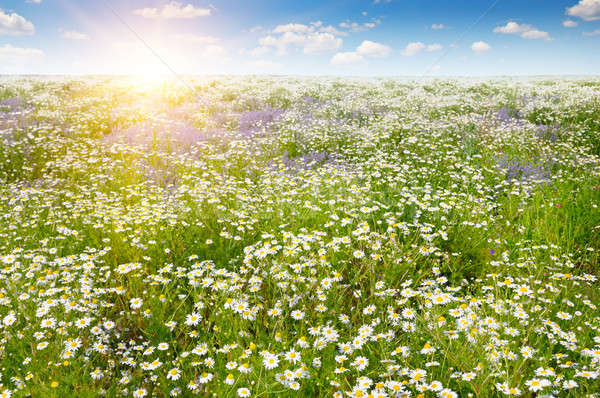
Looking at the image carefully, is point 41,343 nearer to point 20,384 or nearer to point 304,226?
point 20,384

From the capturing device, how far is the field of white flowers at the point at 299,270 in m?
2.64

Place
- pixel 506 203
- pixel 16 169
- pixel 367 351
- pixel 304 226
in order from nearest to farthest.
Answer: pixel 367 351 → pixel 304 226 → pixel 506 203 → pixel 16 169

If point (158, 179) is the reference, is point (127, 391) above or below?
below

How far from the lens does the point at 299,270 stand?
347 cm

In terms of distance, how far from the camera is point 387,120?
34.8 feet

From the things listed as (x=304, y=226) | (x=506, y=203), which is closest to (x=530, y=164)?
(x=506, y=203)

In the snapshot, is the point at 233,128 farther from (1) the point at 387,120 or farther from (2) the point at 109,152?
(1) the point at 387,120

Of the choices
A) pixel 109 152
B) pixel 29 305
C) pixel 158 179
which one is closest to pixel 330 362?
pixel 29 305

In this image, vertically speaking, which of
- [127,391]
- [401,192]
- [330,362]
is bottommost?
[127,391]

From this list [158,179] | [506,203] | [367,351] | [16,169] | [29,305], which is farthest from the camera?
[16,169]

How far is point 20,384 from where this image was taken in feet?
8.45

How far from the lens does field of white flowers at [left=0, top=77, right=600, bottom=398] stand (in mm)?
2639

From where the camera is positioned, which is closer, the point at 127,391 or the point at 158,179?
the point at 127,391

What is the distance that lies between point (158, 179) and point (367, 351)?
18.9ft
